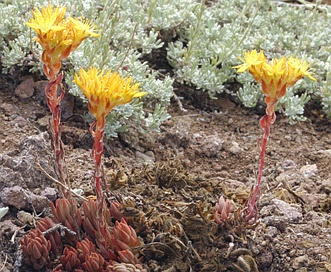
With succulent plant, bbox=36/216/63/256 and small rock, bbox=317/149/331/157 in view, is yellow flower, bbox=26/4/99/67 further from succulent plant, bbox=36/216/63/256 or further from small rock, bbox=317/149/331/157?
small rock, bbox=317/149/331/157

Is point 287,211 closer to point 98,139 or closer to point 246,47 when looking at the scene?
point 98,139

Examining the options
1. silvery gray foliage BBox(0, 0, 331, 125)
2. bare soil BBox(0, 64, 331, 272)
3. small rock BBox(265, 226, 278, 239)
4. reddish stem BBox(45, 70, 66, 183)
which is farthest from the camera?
silvery gray foliage BBox(0, 0, 331, 125)

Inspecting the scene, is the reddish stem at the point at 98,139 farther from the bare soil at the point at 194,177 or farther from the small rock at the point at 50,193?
the small rock at the point at 50,193

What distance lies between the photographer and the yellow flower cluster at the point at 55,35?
1988 millimetres

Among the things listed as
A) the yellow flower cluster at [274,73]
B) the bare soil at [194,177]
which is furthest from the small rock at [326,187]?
the yellow flower cluster at [274,73]

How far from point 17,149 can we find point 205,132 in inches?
50.4

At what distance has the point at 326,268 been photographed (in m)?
2.33

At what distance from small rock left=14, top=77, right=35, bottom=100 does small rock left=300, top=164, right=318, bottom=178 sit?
159cm

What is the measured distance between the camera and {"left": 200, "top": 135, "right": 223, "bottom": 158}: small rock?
138 inches

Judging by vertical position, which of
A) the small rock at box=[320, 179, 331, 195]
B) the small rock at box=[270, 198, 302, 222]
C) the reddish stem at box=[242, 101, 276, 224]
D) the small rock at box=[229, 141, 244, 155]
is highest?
the reddish stem at box=[242, 101, 276, 224]

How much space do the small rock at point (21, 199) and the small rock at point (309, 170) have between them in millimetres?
1445

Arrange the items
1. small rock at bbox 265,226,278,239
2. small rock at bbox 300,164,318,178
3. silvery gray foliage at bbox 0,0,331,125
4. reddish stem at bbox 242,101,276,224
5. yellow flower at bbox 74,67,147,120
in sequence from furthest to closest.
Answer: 1. silvery gray foliage at bbox 0,0,331,125
2. small rock at bbox 300,164,318,178
3. small rock at bbox 265,226,278,239
4. reddish stem at bbox 242,101,276,224
5. yellow flower at bbox 74,67,147,120

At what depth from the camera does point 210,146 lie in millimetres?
3512

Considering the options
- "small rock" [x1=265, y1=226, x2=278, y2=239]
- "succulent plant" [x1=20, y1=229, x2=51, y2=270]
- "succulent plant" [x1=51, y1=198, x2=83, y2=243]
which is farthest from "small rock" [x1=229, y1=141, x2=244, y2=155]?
"succulent plant" [x1=20, y1=229, x2=51, y2=270]
